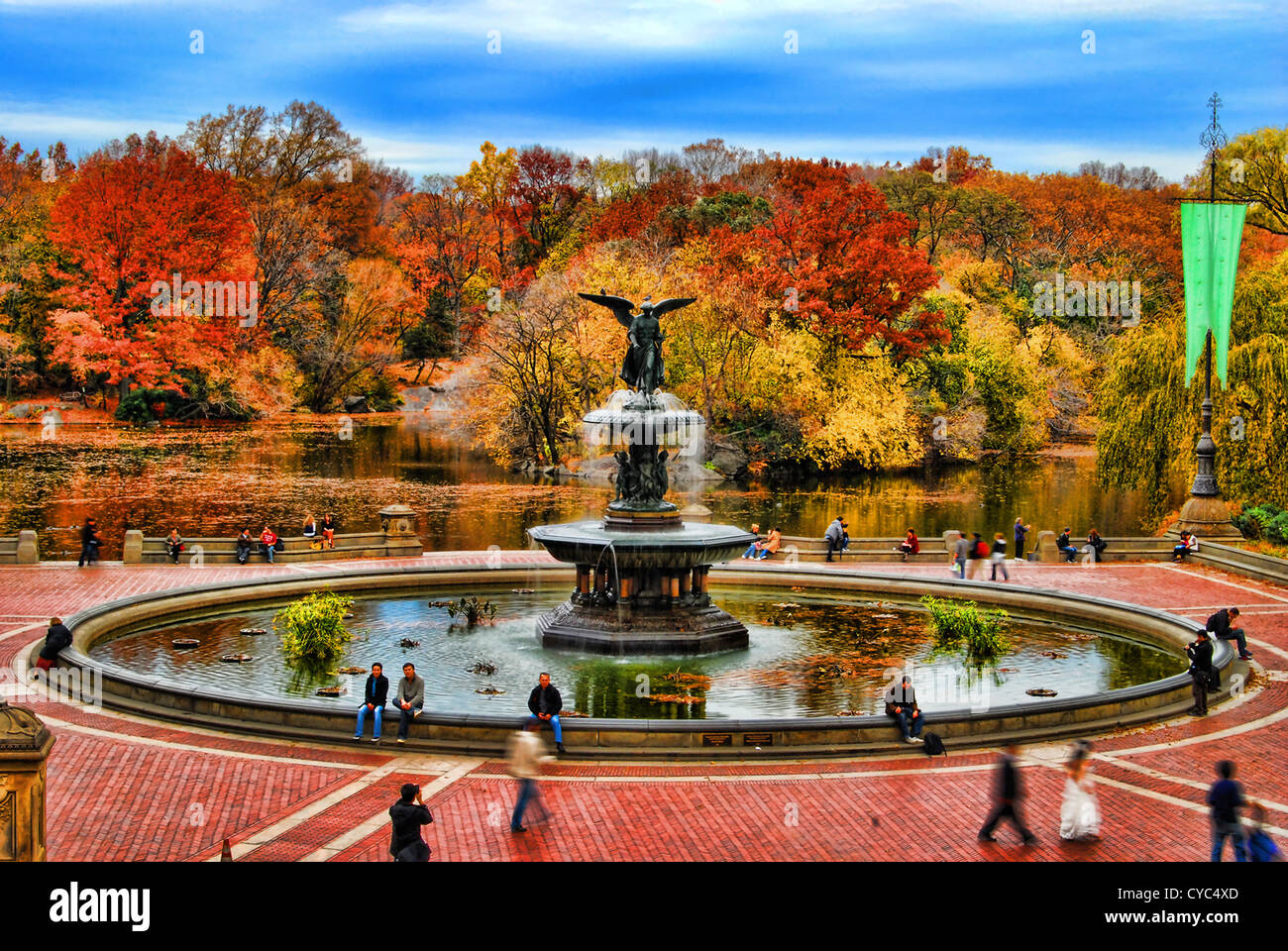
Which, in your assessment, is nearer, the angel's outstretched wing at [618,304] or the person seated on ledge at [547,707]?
the person seated on ledge at [547,707]

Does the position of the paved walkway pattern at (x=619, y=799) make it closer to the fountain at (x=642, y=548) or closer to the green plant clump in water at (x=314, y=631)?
the green plant clump in water at (x=314, y=631)

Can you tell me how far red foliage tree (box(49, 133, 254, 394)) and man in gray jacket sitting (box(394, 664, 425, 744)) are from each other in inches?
2109

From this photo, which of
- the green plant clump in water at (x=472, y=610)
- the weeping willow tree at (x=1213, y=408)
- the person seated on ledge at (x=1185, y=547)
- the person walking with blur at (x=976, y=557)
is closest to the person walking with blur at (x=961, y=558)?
the person walking with blur at (x=976, y=557)

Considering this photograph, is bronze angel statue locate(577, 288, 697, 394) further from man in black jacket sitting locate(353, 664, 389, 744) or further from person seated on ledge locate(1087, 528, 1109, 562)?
person seated on ledge locate(1087, 528, 1109, 562)

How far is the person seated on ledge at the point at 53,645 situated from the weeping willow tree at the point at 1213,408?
31516 mm

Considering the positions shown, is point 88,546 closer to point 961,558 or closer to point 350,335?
point 961,558

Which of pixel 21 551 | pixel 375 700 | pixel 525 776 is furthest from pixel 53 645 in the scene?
pixel 21 551

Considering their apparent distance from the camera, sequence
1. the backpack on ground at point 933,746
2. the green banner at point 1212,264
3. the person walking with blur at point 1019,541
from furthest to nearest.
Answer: the person walking with blur at point 1019,541 → the green banner at point 1212,264 → the backpack on ground at point 933,746

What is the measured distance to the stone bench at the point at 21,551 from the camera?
31.2m

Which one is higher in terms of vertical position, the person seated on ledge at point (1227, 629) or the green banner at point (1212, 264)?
the green banner at point (1212, 264)

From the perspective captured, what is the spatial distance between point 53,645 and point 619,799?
9963mm

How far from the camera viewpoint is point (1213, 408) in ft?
124

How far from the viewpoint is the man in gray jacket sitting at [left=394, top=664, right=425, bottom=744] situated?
629 inches

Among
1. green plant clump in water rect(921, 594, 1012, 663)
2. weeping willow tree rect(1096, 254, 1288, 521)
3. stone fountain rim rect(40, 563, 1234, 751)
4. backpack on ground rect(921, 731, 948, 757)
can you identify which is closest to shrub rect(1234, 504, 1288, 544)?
weeping willow tree rect(1096, 254, 1288, 521)
